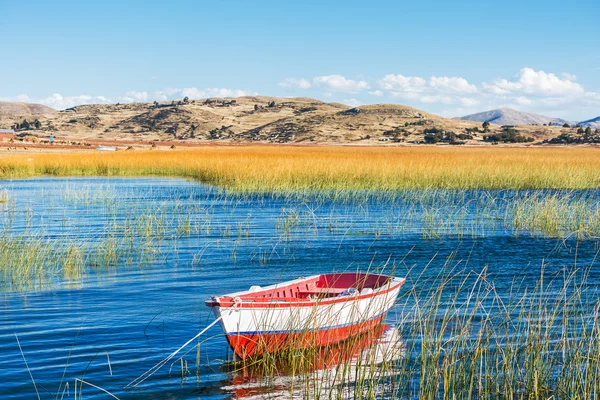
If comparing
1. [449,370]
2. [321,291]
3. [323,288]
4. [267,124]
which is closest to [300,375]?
[449,370]

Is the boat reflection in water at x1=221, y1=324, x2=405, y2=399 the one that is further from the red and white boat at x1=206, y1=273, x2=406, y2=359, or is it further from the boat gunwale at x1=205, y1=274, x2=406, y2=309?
the boat gunwale at x1=205, y1=274, x2=406, y2=309

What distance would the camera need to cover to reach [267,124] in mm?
115688

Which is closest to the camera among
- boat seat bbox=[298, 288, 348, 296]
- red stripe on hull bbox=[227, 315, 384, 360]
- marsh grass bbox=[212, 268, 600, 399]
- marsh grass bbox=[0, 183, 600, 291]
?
marsh grass bbox=[212, 268, 600, 399]

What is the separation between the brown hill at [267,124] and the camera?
9450 cm

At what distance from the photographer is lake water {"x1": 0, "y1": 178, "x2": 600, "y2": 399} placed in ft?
28.8

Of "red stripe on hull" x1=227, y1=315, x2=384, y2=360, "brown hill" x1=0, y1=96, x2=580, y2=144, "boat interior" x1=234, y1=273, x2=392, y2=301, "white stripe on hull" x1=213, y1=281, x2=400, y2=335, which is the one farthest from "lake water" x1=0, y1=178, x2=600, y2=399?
"brown hill" x1=0, y1=96, x2=580, y2=144

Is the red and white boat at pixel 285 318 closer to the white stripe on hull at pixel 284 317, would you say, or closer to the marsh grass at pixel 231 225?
the white stripe on hull at pixel 284 317

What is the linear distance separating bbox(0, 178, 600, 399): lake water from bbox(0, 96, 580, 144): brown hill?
211 ft

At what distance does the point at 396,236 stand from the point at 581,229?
4574 mm

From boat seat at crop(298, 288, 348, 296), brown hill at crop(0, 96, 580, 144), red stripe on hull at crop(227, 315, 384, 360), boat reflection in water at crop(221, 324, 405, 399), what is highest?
brown hill at crop(0, 96, 580, 144)

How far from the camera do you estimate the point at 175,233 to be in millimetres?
19047

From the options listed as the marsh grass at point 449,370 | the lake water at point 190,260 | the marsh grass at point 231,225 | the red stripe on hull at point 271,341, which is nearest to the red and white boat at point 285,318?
the red stripe on hull at point 271,341

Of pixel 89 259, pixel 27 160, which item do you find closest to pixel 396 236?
pixel 89 259

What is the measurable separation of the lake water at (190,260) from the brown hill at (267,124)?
6422 centimetres
